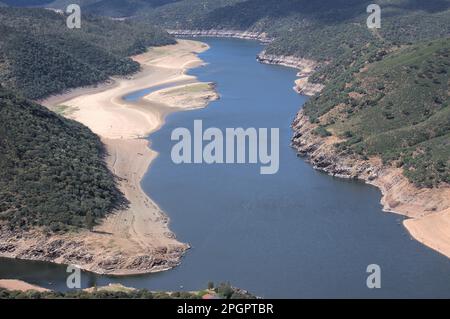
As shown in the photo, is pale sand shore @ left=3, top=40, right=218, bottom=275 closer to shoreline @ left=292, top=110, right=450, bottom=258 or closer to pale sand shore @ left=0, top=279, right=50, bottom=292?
pale sand shore @ left=0, top=279, right=50, bottom=292

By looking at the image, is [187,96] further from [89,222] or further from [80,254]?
[80,254]

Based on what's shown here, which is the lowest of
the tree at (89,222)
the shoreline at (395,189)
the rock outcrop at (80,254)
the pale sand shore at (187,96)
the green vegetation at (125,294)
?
the green vegetation at (125,294)

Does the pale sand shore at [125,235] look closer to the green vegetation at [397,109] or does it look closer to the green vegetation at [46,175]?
the green vegetation at [46,175]

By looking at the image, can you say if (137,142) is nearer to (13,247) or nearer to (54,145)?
(54,145)

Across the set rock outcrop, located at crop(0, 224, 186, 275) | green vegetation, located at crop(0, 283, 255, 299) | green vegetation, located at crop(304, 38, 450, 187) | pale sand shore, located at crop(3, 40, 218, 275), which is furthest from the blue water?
green vegetation, located at crop(304, 38, 450, 187)

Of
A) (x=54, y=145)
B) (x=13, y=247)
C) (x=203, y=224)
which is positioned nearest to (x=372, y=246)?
(x=203, y=224)

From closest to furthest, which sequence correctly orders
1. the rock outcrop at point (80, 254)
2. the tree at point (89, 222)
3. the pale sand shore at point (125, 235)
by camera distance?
the rock outcrop at point (80, 254) < the pale sand shore at point (125, 235) < the tree at point (89, 222)

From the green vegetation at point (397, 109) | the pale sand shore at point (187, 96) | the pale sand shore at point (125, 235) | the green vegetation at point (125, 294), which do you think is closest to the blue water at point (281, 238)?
the pale sand shore at point (125, 235)
